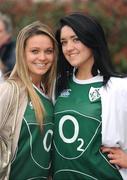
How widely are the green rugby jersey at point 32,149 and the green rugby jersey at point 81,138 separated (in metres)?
0.07

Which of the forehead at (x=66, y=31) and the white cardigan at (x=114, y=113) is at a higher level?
the forehead at (x=66, y=31)

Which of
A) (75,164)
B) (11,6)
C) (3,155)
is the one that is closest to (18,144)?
(3,155)

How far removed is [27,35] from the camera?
13.9ft

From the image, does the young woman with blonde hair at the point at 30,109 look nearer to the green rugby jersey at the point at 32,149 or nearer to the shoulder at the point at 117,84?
the green rugby jersey at the point at 32,149

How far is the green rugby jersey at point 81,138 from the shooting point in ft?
13.3

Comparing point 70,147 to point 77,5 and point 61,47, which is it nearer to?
point 61,47

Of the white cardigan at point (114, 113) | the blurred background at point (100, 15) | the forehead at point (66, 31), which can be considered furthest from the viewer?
the blurred background at point (100, 15)

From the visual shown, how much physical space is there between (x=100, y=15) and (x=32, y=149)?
23.0ft

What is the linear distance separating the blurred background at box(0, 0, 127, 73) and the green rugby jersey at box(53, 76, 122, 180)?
629 cm

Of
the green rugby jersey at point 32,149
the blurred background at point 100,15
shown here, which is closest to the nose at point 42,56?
the green rugby jersey at point 32,149

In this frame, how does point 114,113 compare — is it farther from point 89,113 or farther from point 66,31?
point 66,31

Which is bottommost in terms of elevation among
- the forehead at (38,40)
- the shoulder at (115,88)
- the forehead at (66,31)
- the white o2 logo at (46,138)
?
the white o2 logo at (46,138)

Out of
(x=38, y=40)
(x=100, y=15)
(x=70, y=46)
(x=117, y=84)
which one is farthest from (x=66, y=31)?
(x=100, y=15)

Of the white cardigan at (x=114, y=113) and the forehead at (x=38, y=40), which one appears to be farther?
the forehead at (x=38, y=40)
